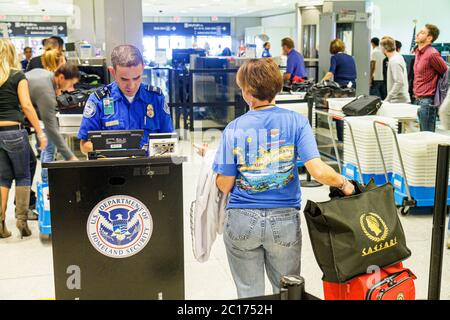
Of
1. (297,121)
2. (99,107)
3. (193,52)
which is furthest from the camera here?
(193,52)

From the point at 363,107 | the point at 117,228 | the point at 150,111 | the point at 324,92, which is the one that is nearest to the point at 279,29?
the point at 324,92

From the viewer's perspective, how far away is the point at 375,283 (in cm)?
208

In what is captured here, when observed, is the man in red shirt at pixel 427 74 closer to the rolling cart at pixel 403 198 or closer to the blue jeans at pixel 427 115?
the blue jeans at pixel 427 115

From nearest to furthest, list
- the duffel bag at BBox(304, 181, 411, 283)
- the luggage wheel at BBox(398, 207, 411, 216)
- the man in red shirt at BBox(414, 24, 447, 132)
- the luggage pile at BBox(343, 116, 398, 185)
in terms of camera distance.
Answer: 1. the duffel bag at BBox(304, 181, 411, 283)
2. the luggage wheel at BBox(398, 207, 411, 216)
3. the luggage pile at BBox(343, 116, 398, 185)
4. the man in red shirt at BBox(414, 24, 447, 132)

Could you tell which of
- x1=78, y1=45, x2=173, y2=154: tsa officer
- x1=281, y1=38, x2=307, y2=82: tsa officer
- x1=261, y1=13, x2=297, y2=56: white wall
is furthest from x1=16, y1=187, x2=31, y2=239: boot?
x1=261, y1=13, x2=297, y2=56: white wall

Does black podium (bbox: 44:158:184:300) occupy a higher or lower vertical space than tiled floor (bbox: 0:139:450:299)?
higher

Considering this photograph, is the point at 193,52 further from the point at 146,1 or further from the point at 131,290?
the point at 131,290

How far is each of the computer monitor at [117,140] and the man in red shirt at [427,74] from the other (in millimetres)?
4859

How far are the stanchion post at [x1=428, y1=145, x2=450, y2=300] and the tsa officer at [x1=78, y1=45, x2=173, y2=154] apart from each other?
144cm

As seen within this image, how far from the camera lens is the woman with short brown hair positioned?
2359 millimetres

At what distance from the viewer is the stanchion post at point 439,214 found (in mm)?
2389

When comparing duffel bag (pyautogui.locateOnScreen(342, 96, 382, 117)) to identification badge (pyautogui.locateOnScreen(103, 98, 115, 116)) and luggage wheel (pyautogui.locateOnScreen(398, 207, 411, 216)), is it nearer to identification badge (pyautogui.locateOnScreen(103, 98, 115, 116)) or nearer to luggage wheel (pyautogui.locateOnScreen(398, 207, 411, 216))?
luggage wheel (pyautogui.locateOnScreen(398, 207, 411, 216))

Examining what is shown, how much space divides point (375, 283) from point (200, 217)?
0.83 meters
